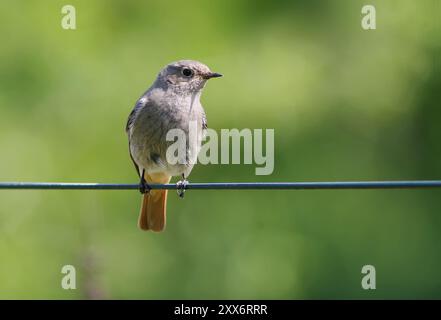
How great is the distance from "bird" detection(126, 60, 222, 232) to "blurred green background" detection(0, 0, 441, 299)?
113 cm

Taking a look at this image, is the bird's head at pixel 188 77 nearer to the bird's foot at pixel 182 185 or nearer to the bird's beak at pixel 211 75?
the bird's beak at pixel 211 75

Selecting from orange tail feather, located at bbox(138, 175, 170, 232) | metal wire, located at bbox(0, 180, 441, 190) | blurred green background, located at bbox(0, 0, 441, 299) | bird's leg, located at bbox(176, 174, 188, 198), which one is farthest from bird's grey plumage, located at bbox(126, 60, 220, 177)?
metal wire, located at bbox(0, 180, 441, 190)

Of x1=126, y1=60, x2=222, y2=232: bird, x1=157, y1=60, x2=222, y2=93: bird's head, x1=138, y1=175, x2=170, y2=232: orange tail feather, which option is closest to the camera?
x1=126, y1=60, x2=222, y2=232: bird

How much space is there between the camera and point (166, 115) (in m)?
8.09

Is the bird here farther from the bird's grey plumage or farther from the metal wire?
the metal wire

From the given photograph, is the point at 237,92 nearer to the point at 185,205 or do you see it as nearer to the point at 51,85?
the point at 185,205

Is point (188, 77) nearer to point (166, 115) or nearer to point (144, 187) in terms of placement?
point (166, 115)

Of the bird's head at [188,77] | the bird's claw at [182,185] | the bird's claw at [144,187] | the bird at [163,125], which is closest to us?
the bird's claw at [182,185]

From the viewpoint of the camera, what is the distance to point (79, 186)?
5961 millimetres

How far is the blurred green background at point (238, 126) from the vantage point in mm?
9672

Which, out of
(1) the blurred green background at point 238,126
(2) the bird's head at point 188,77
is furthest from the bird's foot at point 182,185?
(1) the blurred green background at point 238,126

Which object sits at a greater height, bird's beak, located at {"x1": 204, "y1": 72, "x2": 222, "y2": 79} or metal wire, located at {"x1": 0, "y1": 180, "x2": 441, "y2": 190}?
bird's beak, located at {"x1": 204, "y1": 72, "x2": 222, "y2": 79}

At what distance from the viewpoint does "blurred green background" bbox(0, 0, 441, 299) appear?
31.7 ft

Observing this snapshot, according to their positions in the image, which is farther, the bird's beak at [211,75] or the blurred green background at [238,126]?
the blurred green background at [238,126]
